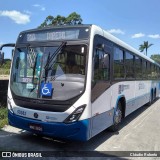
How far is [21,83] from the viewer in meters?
6.59

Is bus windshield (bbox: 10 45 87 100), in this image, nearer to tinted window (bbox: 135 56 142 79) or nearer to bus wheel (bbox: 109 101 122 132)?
bus wheel (bbox: 109 101 122 132)

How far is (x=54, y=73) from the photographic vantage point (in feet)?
20.4

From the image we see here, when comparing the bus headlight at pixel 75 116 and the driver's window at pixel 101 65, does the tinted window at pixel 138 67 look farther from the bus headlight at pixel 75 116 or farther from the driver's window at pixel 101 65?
the bus headlight at pixel 75 116

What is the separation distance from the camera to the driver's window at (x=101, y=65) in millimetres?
6375

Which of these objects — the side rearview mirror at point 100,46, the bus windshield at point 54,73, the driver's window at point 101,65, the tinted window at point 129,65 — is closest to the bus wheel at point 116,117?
the tinted window at point 129,65

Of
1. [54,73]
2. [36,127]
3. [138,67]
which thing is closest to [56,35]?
[54,73]

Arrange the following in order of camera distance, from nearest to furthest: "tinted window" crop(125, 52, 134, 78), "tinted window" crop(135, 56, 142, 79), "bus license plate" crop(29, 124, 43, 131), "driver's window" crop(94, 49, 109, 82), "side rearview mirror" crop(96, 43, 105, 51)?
"bus license plate" crop(29, 124, 43, 131), "driver's window" crop(94, 49, 109, 82), "side rearview mirror" crop(96, 43, 105, 51), "tinted window" crop(125, 52, 134, 78), "tinted window" crop(135, 56, 142, 79)

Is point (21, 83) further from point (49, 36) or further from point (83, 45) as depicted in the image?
point (83, 45)

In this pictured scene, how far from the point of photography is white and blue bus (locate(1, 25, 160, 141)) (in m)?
5.88

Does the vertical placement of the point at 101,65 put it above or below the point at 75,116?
above

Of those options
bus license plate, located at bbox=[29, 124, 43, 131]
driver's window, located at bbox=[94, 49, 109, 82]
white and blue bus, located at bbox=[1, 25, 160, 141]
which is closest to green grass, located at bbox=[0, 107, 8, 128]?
white and blue bus, located at bbox=[1, 25, 160, 141]

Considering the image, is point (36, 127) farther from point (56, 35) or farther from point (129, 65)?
point (129, 65)

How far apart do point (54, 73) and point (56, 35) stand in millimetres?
1000

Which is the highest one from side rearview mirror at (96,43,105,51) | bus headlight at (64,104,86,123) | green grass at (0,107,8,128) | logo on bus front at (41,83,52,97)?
side rearview mirror at (96,43,105,51)
